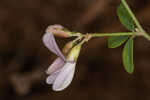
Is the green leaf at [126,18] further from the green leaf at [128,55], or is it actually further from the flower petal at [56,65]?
the flower petal at [56,65]

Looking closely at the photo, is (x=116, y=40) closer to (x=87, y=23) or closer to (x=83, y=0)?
(x=87, y=23)

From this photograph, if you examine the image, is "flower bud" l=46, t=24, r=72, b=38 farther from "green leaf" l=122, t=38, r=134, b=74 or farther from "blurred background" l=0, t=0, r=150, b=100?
"blurred background" l=0, t=0, r=150, b=100

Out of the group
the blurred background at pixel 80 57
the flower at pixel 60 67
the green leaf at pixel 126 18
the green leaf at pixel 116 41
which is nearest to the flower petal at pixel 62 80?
the flower at pixel 60 67

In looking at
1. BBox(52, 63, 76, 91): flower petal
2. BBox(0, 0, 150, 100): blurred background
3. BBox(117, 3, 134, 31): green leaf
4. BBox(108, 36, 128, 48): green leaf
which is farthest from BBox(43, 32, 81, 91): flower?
BBox(0, 0, 150, 100): blurred background

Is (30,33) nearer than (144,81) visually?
No

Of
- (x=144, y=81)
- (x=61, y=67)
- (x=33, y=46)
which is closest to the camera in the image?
(x=61, y=67)

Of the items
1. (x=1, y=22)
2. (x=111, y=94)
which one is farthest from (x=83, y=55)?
(x=1, y=22)

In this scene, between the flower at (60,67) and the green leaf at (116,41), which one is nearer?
the flower at (60,67)
